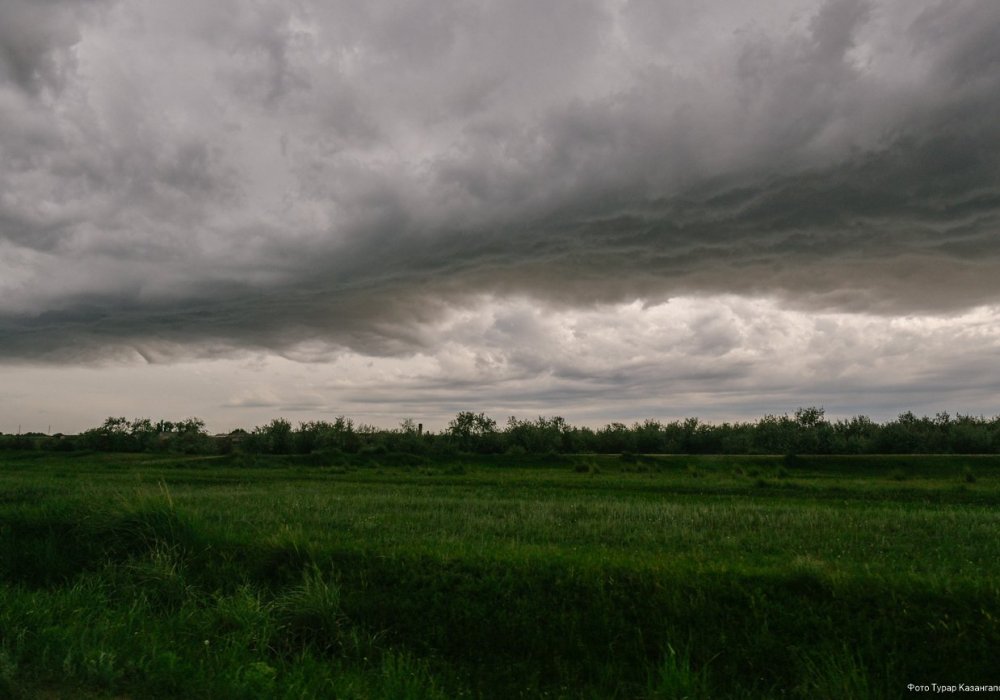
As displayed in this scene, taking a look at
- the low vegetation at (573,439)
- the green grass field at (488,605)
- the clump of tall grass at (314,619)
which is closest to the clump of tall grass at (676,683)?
the green grass field at (488,605)

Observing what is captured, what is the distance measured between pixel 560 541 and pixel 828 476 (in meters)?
28.5

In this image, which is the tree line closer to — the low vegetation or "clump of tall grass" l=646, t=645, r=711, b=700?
the low vegetation

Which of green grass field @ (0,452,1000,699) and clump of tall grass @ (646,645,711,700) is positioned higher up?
green grass field @ (0,452,1000,699)

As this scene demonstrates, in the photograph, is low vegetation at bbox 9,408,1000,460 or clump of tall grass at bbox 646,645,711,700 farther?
low vegetation at bbox 9,408,1000,460

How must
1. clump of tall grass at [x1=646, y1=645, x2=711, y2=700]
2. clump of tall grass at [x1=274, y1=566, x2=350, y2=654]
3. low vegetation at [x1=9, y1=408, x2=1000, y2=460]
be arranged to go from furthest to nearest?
low vegetation at [x1=9, y1=408, x2=1000, y2=460] → clump of tall grass at [x1=274, y1=566, x2=350, y2=654] → clump of tall grass at [x1=646, y1=645, x2=711, y2=700]

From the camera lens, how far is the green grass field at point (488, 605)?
783 cm

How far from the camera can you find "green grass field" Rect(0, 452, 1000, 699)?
308 inches

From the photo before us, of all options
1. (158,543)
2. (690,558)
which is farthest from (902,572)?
(158,543)

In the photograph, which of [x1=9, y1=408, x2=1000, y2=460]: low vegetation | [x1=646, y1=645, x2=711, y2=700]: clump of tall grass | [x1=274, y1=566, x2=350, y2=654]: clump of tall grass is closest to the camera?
[x1=646, y1=645, x2=711, y2=700]: clump of tall grass

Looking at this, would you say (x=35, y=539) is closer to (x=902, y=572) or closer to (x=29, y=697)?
(x=29, y=697)

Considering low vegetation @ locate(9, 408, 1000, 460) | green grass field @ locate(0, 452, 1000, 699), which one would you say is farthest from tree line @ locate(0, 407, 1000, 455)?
green grass field @ locate(0, 452, 1000, 699)

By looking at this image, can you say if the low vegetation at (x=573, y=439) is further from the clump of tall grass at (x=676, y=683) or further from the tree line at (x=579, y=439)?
the clump of tall grass at (x=676, y=683)

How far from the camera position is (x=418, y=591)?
1022cm

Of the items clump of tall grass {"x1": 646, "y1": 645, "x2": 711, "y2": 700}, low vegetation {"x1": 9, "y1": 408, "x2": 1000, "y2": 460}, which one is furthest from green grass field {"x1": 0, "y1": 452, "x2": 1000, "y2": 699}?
low vegetation {"x1": 9, "y1": 408, "x2": 1000, "y2": 460}
